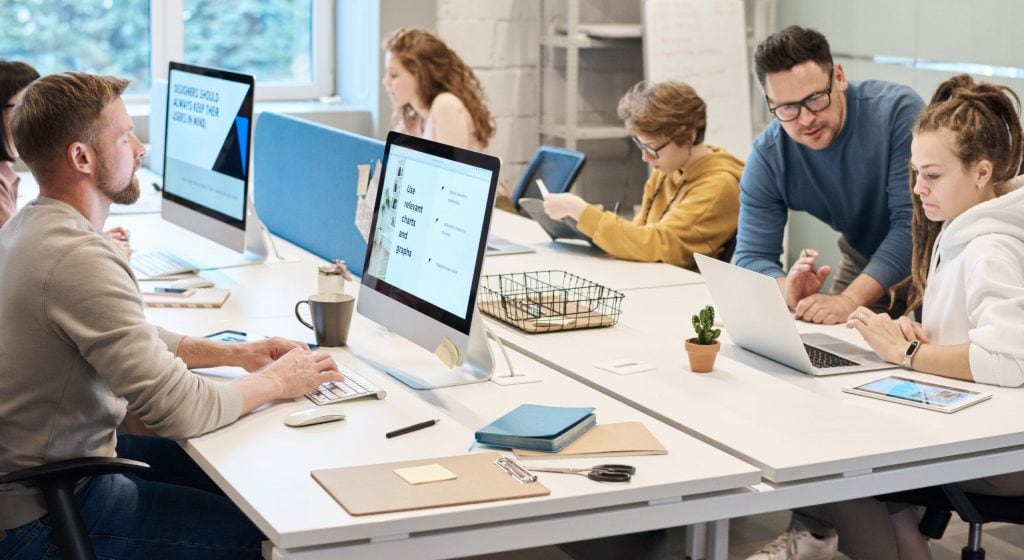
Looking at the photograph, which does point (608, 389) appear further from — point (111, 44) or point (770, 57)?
point (111, 44)

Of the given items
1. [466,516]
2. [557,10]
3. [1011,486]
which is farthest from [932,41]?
[466,516]

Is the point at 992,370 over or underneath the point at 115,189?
underneath

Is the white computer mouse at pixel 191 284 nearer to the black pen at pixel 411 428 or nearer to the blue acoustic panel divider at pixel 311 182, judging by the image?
the blue acoustic panel divider at pixel 311 182

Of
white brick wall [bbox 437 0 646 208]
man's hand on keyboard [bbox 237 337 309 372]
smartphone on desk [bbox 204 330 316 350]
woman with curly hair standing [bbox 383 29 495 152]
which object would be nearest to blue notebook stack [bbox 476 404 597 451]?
man's hand on keyboard [bbox 237 337 309 372]

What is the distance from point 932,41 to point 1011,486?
2.70 metres

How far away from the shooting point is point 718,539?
1812 millimetres

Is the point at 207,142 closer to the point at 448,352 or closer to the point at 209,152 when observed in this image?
the point at 209,152

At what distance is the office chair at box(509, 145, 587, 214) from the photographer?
4.01m

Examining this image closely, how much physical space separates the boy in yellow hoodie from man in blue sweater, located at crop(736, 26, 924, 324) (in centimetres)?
20

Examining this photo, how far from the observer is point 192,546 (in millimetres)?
1817

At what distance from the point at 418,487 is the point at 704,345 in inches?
29.3

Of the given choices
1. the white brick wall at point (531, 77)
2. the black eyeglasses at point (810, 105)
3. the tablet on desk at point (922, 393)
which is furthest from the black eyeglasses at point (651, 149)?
the white brick wall at point (531, 77)

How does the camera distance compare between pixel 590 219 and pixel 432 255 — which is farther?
pixel 590 219

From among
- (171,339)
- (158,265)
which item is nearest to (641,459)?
(171,339)
